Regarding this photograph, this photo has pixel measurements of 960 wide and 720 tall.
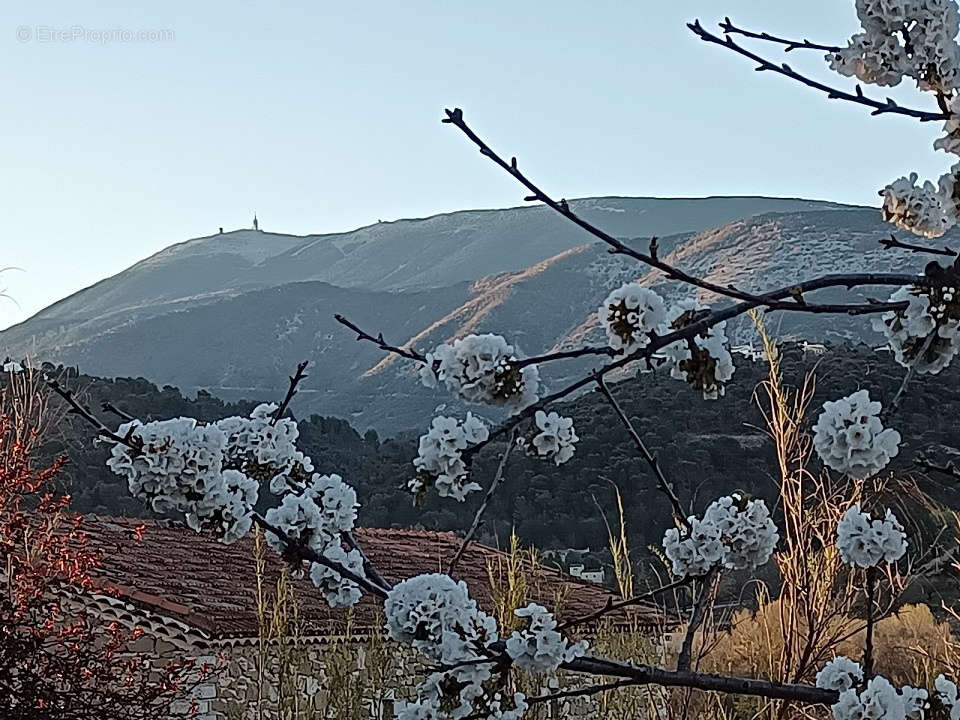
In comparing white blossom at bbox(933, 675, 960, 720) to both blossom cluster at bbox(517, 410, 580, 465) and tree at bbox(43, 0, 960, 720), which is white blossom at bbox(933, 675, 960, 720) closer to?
tree at bbox(43, 0, 960, 720)

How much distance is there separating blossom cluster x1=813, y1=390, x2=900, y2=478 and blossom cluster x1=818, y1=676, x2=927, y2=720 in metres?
0.20

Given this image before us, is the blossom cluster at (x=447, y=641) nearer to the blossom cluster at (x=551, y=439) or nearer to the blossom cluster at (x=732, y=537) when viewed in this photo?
the blossom cluster at (x=551, y=439)

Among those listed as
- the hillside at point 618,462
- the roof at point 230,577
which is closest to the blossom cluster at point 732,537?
the roof at point 230,577

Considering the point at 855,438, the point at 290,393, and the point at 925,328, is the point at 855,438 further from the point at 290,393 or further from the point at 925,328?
the point at 290,393

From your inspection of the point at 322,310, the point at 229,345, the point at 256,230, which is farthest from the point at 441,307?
the point at 256,230

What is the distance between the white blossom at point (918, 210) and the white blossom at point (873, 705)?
41cm

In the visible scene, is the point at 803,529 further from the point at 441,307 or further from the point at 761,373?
the point at 441,307

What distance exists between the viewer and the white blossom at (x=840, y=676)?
120 cm

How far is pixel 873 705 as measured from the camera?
1.03 meters

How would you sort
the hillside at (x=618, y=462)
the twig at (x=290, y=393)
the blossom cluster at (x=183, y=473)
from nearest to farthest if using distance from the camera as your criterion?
the blossom cluster at (x=183, y=473) → the twig at (x=290, y=393) → the hillside at (x=618, y=462)

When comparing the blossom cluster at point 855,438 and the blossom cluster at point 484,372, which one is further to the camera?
the blossom cluster at point 484,372

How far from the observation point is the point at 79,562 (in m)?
4.30

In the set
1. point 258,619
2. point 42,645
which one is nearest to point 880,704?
point 42,645

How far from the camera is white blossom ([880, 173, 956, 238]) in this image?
3.46 ft
